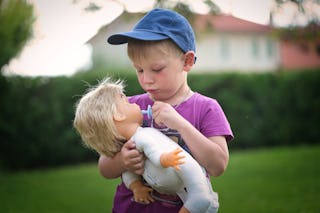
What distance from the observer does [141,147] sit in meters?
2.41

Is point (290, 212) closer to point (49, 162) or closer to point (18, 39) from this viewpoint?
point (18, 39)

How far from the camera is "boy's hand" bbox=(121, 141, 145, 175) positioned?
95.4 inches

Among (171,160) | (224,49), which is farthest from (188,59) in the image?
(224,49)

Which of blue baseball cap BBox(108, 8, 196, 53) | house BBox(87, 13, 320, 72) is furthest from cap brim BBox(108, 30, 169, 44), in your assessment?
house BBox(87, 13, 320, 72)

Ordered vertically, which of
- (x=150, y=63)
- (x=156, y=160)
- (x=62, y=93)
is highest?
(x=150, y=63)

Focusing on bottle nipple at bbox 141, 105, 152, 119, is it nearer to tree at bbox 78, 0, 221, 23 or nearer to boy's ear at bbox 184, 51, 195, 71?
boy's ear at bbox 184, 51, 195, 71

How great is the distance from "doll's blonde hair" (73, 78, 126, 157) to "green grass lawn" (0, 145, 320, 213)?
457cm

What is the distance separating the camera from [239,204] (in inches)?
289

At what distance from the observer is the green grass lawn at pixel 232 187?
7411 mm

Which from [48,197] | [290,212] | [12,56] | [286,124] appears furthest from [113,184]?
[286,124]

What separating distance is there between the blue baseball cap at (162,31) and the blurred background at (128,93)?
8.04 feet

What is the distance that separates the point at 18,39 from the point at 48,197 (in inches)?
141

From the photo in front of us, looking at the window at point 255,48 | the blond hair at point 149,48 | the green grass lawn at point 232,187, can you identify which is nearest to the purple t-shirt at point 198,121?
the blond hair at point 149,48

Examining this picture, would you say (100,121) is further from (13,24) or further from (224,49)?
(224,49)
